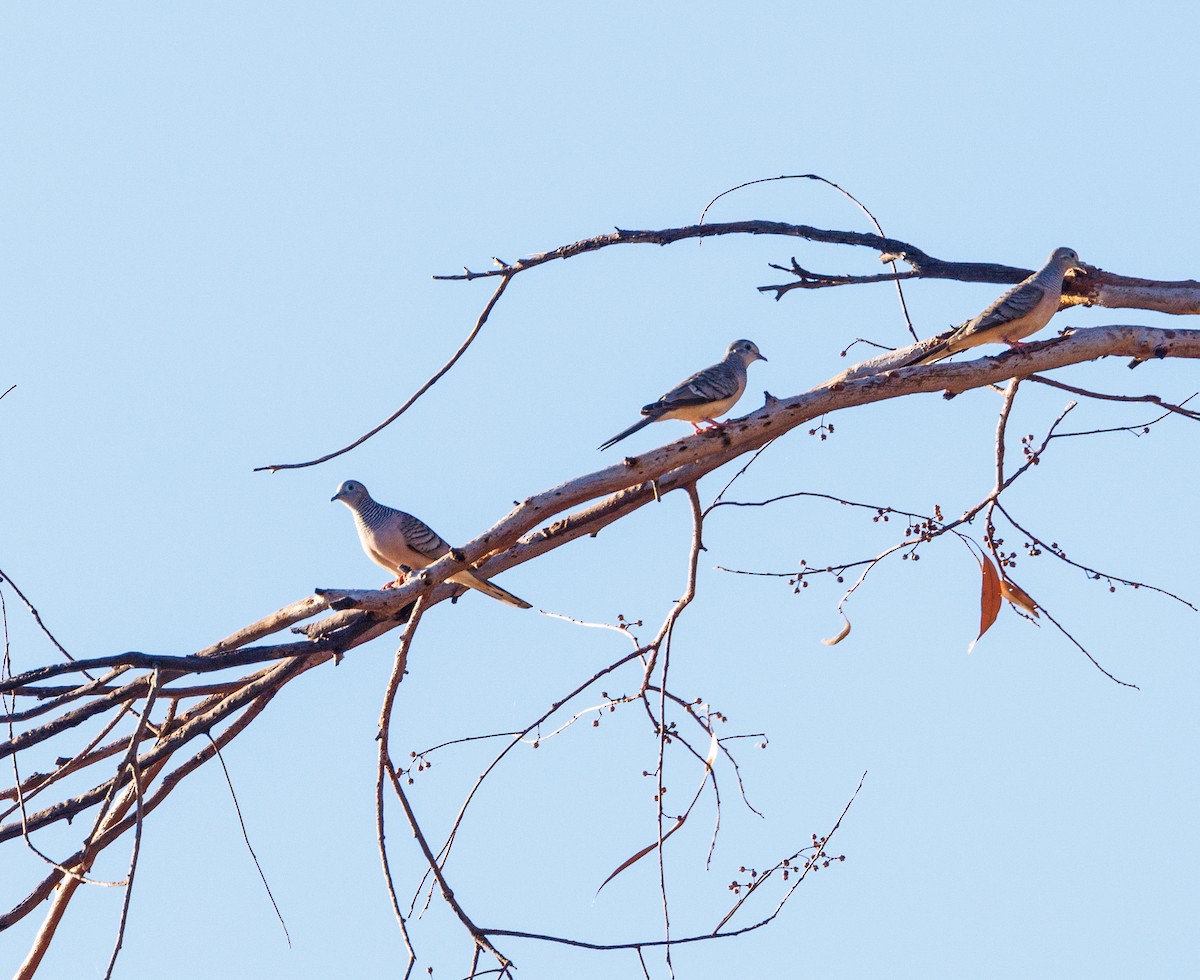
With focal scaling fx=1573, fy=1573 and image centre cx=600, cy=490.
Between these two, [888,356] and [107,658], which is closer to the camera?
[107,658]

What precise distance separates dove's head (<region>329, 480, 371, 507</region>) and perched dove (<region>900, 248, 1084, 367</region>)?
3.29 meters

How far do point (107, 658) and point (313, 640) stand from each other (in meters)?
0.94

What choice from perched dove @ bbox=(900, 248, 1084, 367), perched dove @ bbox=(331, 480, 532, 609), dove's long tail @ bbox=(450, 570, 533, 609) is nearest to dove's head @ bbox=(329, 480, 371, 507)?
perched dove @ bbox=(331, 480, 532, 609)

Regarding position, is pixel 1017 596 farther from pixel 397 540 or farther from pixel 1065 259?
pixel 397 540

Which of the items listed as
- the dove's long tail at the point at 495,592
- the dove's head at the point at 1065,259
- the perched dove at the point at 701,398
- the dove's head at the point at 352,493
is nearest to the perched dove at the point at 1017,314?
the dove's head at the point at 1065,259

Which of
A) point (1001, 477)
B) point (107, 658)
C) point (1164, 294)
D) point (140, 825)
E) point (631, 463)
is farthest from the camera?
point (1164, 294)

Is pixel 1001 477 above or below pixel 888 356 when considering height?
below

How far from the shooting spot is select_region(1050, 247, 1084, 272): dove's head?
6953 mm

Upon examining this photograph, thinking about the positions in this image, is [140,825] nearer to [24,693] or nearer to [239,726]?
[24,693]

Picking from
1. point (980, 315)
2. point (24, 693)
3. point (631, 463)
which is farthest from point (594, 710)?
point (980, 315)

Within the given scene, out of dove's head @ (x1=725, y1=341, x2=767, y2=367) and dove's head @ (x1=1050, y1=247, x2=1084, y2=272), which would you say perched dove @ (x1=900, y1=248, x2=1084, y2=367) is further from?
dove's head @ (x1=725, y1=341, x2=767, y2=367)

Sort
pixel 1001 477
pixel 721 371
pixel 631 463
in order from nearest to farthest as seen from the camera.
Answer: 1. pixel 631 463
2. pixel 1001 477
3. pixel 721 371

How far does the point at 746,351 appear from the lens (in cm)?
888

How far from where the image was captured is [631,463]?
5.09 metres
